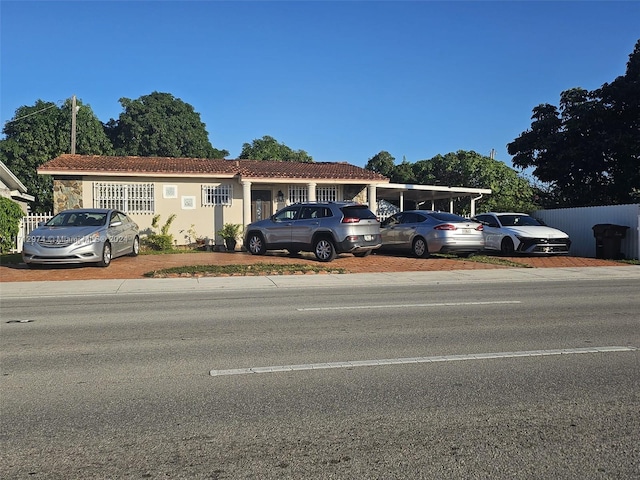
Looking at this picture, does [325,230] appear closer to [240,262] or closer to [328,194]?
[240,262]

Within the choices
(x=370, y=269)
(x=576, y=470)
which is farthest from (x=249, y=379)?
(x=370, y=269)

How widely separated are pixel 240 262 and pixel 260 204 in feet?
24.7

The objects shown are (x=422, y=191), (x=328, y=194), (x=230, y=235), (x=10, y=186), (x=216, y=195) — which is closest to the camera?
(x=230, y=235)

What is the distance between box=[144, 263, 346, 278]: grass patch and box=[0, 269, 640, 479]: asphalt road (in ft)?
16.1

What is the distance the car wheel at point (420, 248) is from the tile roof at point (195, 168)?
226 inches

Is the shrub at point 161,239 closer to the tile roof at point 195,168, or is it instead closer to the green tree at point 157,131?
the tile roof at point 195,168

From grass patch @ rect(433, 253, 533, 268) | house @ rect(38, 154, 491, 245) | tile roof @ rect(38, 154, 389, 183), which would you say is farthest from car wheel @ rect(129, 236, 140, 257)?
grass patch @ rect(433, 253, 533, 268)

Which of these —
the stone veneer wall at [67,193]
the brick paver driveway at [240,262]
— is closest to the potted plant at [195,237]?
the brick paver driveway at [240,262]

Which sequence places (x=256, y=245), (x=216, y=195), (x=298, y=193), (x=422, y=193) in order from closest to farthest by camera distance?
1. (x=256, y=245)
2. (x=216, y=195)
3. (x=298, y=193)
4. (x=422, y=193)

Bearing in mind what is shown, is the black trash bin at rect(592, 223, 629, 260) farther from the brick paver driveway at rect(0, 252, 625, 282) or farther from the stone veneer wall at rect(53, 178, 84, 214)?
the stone veneer wall at rect(53, 178, 84, 214)

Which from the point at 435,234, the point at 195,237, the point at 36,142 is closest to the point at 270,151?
the point at 36,142

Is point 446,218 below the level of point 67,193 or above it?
below

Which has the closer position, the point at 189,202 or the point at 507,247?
the point at 507,247

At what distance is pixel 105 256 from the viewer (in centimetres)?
1544
